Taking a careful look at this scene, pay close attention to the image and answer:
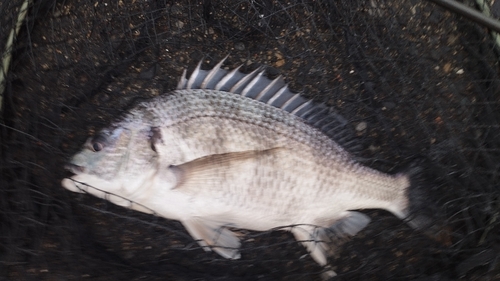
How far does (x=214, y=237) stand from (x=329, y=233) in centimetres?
34

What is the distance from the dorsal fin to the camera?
54.6 inches

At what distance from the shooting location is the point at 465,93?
5.23ft

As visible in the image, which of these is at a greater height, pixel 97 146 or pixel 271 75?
pixel 271 75

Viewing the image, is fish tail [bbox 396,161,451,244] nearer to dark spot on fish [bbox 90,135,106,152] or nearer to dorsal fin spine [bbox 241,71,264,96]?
dorsal fin spine [bbox 241,71,264,96]

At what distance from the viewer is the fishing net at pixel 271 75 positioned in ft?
4.79

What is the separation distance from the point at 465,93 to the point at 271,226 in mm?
793

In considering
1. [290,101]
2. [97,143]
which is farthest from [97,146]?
[290,101]

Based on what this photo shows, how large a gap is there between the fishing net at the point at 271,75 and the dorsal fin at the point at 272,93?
11 cm

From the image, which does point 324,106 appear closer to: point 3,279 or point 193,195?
point 193,195

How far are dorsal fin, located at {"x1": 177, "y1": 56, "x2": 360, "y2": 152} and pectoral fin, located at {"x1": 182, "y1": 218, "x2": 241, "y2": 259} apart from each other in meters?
0.39

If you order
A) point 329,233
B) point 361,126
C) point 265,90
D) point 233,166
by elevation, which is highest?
point 265,90

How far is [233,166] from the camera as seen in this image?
1311 millimetres

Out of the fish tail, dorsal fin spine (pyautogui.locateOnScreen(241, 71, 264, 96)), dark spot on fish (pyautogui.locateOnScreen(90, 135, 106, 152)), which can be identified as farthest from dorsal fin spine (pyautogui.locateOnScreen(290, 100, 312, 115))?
dark spot on fish (pyautogui.locateOnScreen(90, 135, 106, 152))

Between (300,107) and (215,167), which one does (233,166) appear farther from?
(300,107)
